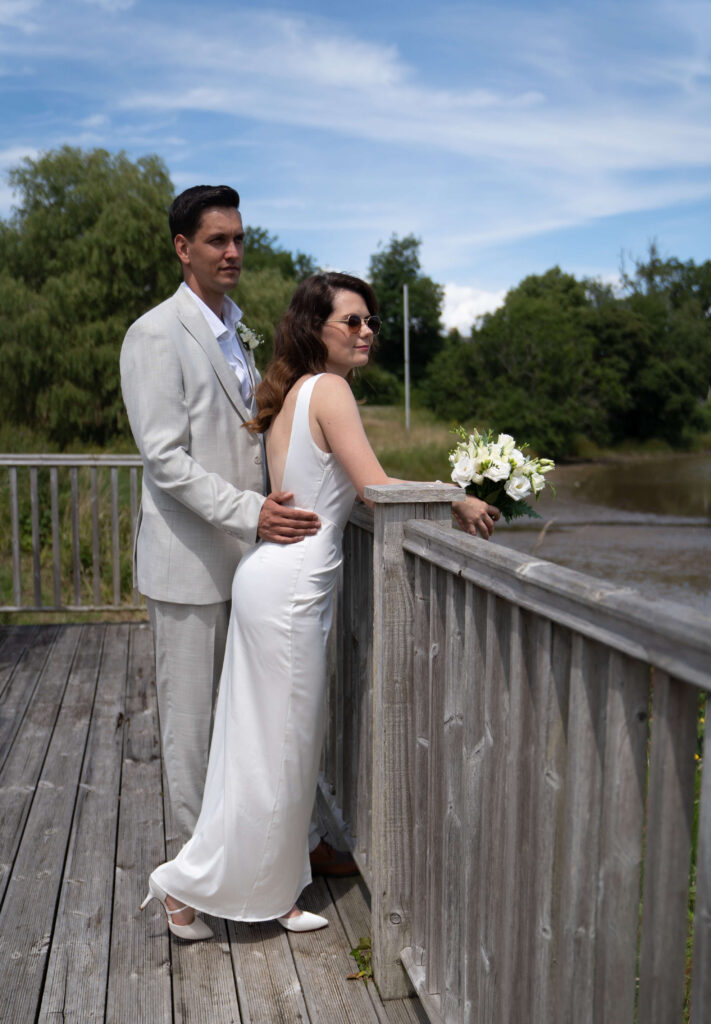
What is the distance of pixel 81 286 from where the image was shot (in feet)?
75.7

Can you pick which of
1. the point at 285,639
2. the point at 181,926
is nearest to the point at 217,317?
the point at 285,639

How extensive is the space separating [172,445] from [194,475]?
10cm

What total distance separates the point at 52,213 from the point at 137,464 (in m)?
19.5

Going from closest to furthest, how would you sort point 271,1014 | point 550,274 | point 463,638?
point 463,638 → point 271,1014 → point 550,274

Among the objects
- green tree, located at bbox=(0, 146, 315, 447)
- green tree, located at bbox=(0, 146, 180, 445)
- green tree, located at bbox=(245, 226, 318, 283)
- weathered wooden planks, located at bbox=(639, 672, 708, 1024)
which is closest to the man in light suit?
weathered wooden planks, located at bbox=(639, 672, 708, 1024)

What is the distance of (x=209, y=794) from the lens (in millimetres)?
2590

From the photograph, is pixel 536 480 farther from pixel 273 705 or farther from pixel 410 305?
pixel 410 305

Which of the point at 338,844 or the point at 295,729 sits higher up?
the point at 295,729

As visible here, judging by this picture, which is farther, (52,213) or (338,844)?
(52,213)

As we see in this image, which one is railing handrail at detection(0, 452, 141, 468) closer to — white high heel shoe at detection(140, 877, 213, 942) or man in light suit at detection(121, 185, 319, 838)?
man in light suit at detection(121, 185, 319, 838)

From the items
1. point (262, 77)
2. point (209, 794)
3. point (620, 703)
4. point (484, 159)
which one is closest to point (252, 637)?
point (209, 794)

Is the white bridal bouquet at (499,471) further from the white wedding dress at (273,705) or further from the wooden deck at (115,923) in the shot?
the wooden deck at (115,923)

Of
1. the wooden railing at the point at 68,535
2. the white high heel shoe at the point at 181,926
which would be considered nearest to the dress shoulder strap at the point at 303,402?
the white high heel shoe at the point at 181,926

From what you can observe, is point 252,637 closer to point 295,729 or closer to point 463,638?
point 295,729
